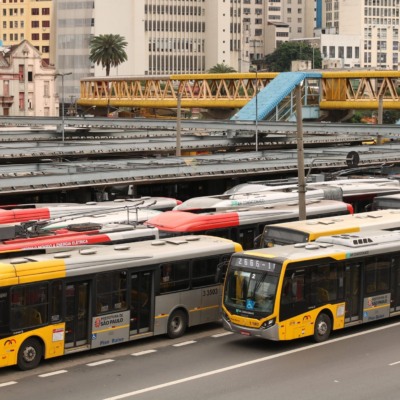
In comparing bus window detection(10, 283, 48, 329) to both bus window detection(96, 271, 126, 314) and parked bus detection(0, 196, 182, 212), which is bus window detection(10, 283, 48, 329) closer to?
bus window detection(96, 271, 126, 314)

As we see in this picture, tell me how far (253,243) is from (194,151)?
3978cm

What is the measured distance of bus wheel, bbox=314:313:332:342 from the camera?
26.9 metres

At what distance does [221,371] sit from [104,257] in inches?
137

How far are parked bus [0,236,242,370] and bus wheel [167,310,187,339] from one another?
2cm

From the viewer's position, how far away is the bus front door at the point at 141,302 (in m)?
26.1

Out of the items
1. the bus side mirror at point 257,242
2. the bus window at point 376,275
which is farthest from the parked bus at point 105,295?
the bus side mirror at point 257,242

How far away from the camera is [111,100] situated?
13750 cm

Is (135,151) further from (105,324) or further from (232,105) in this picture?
(232,105)

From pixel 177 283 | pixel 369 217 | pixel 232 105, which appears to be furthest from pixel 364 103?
pixel 177 283

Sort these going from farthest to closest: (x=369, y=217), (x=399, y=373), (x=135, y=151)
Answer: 1. (x=135, y=151)
2. (x=369, y=217)
3. (x=399, y=373)

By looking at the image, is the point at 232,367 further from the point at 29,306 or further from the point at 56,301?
the point at 29,306

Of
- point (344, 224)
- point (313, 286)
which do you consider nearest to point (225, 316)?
point (313, 286)

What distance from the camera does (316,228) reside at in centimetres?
3020

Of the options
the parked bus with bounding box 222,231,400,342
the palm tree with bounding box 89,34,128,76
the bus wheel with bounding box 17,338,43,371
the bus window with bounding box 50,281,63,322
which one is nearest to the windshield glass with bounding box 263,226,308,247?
the parked bus with bounding box 222,231,400,342
